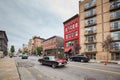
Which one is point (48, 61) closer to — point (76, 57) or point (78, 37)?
point (76, 57)

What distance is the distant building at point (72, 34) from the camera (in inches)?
1693

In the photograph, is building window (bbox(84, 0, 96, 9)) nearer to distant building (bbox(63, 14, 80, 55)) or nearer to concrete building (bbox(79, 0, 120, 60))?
concrete building (bbox(79, 0, 120, 60))

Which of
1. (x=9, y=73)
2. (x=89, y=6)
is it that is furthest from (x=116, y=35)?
(x=9, y=73)

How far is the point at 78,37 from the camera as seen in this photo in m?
42.6

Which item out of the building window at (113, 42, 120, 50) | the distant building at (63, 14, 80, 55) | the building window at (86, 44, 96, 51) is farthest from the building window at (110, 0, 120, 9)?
the distant building at (63, 14, 80, 55)

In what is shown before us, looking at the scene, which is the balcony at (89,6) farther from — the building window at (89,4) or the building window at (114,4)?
the building window at (114,4)

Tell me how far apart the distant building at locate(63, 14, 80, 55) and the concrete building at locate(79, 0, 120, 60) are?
1.98 meters

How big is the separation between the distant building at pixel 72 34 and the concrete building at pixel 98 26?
6.49 feet

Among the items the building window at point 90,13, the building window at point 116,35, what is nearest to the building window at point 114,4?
the building window at point 90,13

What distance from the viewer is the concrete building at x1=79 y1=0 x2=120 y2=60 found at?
107ft

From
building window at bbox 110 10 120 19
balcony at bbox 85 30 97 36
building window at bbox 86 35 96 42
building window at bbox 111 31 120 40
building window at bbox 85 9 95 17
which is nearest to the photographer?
building window at bbox 111 31 120 40

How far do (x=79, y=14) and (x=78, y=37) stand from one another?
8.63 meters

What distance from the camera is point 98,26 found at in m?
36.7

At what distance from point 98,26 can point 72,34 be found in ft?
38.5
